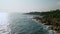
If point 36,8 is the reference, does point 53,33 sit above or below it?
below

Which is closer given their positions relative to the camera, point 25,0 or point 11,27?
point 25,0

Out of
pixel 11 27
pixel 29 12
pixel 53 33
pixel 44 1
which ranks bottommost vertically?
pixel 53 33

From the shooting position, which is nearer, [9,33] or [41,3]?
[9,33]

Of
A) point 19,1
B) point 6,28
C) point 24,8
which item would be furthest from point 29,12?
point 6,28

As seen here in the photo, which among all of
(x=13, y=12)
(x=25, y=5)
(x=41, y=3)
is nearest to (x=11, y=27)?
(x=13, y=12)

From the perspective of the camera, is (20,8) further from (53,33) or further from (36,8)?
(53,33)

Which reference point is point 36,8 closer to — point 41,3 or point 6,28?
point 41,3

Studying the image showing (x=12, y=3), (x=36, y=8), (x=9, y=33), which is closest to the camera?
(x=9, y=33)

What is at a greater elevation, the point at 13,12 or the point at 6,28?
the point at 13,12

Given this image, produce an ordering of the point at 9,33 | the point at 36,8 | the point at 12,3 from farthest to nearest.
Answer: the point at 36,8
the point at 12,3
the point at 9,33
